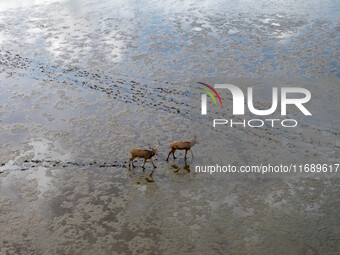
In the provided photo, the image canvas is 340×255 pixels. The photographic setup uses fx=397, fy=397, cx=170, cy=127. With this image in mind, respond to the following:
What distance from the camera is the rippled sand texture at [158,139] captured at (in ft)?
27.1

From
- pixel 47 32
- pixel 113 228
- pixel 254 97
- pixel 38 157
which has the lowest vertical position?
pixel 113 228

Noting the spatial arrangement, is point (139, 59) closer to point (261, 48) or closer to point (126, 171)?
point (261, 48)

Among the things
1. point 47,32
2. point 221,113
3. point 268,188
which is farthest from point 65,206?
point 47,32

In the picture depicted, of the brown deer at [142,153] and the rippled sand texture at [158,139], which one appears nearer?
the rippled sand texture at [158,139]

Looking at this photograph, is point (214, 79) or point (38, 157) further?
point (214, 79)

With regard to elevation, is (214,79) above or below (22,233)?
above

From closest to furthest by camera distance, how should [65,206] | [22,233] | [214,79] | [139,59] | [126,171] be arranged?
1. [22,233]
2. [65,206]
3. [126,171]
4. [214,79]
5. [139,59]

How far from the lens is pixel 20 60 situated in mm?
17516

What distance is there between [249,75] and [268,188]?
6764 mm

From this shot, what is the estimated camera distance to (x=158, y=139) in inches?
451

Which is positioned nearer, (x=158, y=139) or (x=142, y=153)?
(x=142, y=153)

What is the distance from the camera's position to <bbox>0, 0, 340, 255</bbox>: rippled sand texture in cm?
827

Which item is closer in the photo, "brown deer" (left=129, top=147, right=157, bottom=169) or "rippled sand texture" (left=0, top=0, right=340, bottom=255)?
"rippled sand texture" (left=0, top=0, right=340, bottom=255)

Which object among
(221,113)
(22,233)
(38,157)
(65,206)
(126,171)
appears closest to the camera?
(22,233)
